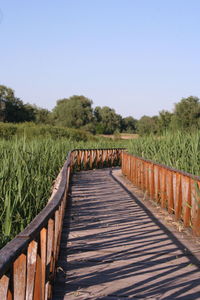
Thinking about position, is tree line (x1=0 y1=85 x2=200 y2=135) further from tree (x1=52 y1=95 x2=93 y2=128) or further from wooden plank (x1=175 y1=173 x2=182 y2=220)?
wooden plank (x1=175 y1=173 x2=182 y2=220)

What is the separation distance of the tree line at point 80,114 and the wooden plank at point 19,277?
31.3 metres

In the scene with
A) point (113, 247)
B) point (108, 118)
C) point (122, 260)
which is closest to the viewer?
point (122, 260)

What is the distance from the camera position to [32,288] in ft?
7.60

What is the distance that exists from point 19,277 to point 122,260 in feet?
8.75

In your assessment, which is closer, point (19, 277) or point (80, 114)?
point (19, 277)

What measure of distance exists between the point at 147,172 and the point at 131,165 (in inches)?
141

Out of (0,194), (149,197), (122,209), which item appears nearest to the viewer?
(0,194)

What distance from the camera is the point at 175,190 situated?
705 centimetres

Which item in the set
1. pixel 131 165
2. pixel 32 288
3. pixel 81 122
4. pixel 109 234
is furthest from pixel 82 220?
pixel 81 122

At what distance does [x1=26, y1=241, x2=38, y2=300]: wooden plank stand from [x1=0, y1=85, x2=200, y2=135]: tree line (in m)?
30.9

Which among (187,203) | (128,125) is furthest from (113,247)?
(128,125)

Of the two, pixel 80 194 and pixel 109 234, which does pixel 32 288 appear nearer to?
pixel 109 234

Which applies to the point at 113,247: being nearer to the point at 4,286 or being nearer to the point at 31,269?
the point at 31,269

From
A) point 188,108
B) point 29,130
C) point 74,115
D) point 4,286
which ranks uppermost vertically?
point 74,115
